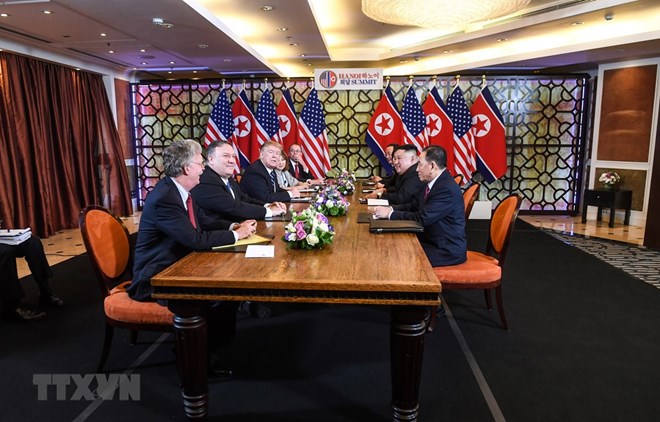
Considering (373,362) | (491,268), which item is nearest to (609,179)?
(491,268)

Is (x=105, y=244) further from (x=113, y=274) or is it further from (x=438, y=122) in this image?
(x=438, y=122)

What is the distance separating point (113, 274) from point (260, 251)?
939mm

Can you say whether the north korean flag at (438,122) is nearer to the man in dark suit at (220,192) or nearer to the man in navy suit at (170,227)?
the man in dark suit at (220,192)

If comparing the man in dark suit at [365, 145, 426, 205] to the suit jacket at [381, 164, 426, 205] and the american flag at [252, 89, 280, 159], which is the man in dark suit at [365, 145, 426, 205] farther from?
the american flag at [252, 89, 280, 159]

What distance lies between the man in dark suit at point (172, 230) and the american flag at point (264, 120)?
5391 mm

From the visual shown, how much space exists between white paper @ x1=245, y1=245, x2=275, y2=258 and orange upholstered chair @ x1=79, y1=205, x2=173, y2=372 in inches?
19.2

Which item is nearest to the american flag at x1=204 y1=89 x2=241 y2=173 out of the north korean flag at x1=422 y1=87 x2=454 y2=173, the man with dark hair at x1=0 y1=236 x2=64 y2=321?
the north korean flag at x1=422 y1=87 x2=454 y2=173

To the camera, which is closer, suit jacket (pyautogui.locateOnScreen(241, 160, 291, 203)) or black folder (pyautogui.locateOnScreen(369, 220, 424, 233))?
black folder (pyautogui.locateOnScreen(369, 220, 424, 233))

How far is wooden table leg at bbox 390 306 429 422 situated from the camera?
178 cm

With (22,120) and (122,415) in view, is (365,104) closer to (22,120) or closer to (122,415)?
(22,120)

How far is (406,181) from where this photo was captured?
4430 millimetres

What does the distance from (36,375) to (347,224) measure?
1.96 meters

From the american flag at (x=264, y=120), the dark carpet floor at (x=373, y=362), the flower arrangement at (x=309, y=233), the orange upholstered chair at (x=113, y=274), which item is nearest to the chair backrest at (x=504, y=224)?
the dark carpet floor at (x=373, y=362)

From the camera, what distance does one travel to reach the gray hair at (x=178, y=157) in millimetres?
2309
